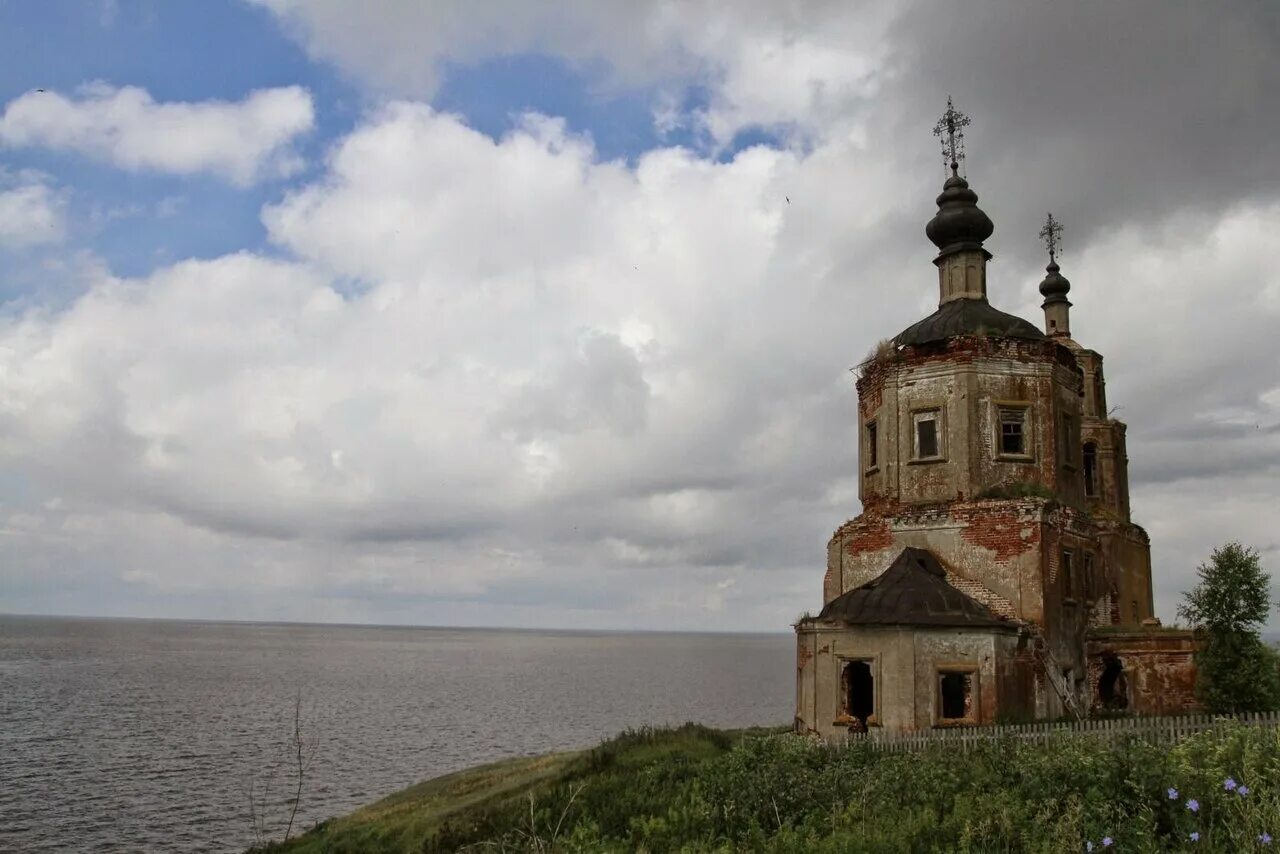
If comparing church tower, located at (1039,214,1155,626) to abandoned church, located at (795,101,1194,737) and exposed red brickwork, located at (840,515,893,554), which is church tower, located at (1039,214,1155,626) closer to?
abandoned church, located at (795,101,1194,737)

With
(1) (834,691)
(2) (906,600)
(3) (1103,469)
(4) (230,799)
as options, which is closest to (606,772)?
(1) (834,691)

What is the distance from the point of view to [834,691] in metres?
21.7

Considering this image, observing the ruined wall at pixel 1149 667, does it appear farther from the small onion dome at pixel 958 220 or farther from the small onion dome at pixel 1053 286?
the small onion dome at pixel 1053 286

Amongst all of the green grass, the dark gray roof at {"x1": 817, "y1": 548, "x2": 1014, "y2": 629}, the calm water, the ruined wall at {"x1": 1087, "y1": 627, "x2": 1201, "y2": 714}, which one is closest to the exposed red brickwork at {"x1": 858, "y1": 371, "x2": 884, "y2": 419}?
the dark gray roof at {"x1": 817, "y1": 548, "x2": 1014, "y2": 629}

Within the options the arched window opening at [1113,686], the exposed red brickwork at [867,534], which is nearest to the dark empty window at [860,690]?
the exposed red brickwork at [867,534]

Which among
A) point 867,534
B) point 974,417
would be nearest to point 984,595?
point 867,534

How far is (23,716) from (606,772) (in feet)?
154

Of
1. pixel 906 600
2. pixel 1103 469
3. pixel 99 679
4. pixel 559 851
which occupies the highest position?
pixel 1103 469

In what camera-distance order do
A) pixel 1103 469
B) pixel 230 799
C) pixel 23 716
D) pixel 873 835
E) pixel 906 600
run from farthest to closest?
pixel 23 716
pixel 1103 469
pixel 230 799
pixel 906 600
pixel 873 835

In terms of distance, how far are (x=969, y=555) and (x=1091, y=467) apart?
594 inches

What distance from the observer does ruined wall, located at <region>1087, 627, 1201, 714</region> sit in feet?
78.5

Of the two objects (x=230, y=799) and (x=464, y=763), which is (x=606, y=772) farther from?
(x=464, y=763)

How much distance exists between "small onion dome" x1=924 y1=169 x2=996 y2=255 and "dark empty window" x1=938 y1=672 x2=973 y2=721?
13617 millimetres

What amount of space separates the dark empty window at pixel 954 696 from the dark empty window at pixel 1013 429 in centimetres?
712
